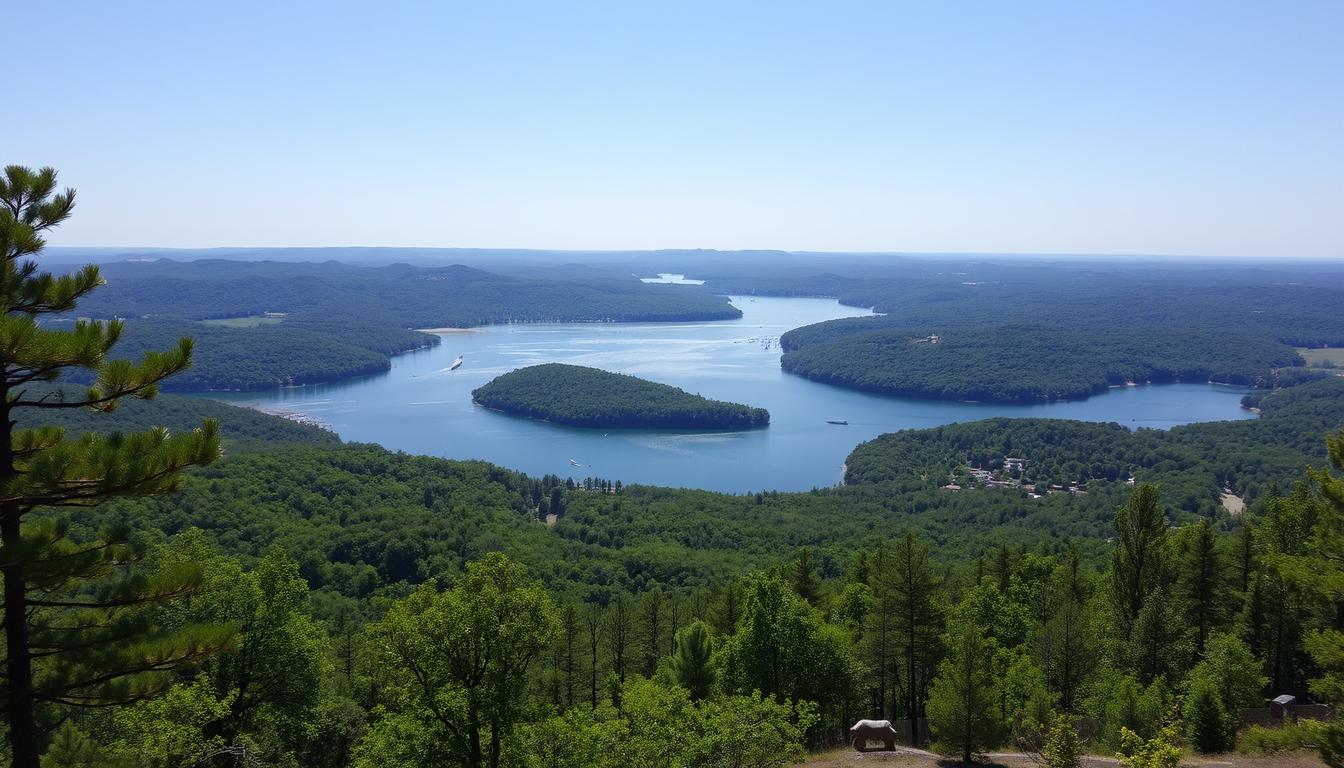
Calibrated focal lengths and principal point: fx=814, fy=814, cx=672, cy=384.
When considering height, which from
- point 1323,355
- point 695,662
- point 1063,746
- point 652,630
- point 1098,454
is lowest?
point 1098,454

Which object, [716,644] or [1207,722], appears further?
[716,644]

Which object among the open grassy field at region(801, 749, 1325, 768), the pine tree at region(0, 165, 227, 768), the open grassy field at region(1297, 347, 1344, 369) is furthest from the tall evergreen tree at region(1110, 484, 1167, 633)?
the open grassy field at region(1297, 347, 1344, 369)

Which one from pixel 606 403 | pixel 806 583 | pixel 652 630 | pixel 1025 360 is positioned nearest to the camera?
pixel 806 583

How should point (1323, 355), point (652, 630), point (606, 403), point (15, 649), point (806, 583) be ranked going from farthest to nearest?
point (1323, 355) < point (606, 403) < point (652, 630) < point (806, 583) < point (15, 649)

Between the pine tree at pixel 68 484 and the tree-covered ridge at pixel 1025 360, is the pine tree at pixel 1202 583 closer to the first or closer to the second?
the pine tree at pixel 68 484

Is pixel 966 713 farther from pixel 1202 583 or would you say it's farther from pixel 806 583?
pixel 1202 583

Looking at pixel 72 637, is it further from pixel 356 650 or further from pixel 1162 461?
pixel 1162 461

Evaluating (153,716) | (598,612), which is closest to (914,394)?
(598,612)

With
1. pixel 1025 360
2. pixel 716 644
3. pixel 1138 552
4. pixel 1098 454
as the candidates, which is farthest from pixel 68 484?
pixel 1025 360

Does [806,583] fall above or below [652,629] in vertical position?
above
